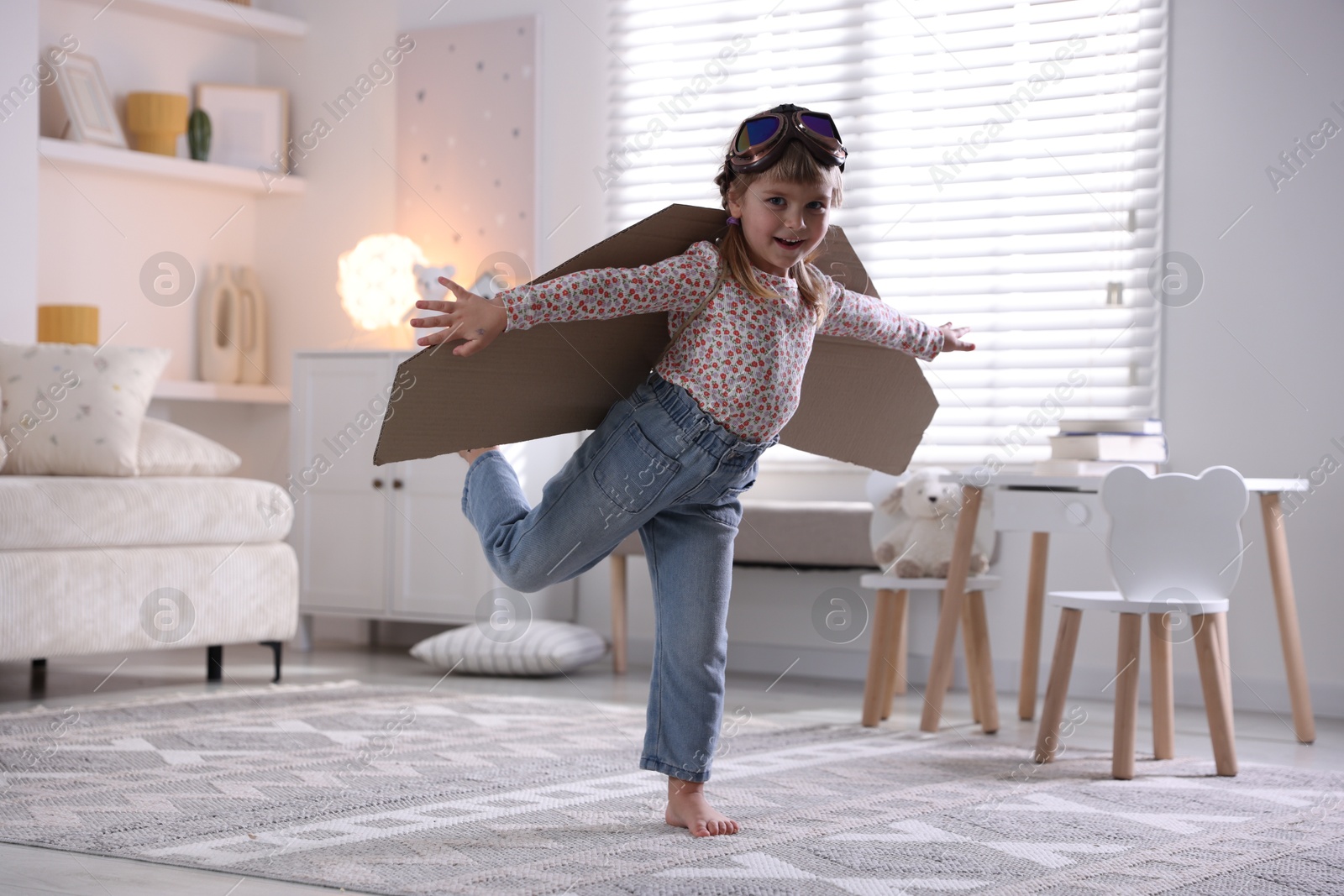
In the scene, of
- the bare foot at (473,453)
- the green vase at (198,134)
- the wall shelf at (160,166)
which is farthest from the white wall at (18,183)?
the bare foot at (473,453)

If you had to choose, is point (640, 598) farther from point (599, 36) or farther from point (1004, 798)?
point (1004, 798)

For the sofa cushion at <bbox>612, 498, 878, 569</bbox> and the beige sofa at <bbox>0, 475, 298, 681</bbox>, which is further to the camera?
the sofa cushion at <bbox>612, 498, 878, 569</bbox>

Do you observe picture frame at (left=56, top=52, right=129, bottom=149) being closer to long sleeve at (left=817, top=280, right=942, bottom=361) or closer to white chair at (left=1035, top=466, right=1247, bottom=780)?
long sleeve at (left=817, top=280, right=942, bottom=361)

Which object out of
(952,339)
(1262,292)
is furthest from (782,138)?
(1262,292)

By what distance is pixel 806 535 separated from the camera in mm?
4074

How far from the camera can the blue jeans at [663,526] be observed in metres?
2.02

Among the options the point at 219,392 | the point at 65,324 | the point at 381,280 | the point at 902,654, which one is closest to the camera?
the point at 902,654

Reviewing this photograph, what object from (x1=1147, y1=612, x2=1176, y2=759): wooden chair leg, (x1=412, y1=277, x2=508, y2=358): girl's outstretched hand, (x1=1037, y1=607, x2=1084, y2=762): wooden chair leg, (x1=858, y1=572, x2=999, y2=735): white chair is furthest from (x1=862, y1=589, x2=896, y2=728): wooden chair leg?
(x1=412, y1=277, x2=508, y2=358): girl's outstretched hand

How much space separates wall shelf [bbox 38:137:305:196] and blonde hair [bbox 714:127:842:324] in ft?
10.9

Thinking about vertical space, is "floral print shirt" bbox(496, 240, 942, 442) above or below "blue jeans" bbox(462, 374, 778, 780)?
above

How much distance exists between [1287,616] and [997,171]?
1554 mm

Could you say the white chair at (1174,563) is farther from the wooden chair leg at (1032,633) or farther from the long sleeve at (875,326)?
the wooden chair leg at (1032,633)

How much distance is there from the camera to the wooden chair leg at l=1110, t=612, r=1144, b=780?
8.63 feet

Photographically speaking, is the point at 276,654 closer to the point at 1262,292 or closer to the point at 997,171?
the point at 997,171
